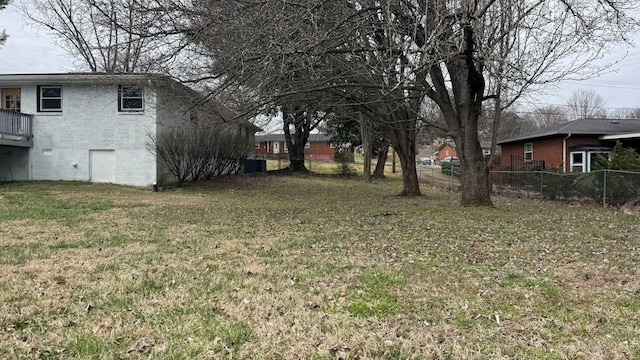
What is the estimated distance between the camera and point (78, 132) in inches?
767

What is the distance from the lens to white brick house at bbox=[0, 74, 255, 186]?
19.0 m

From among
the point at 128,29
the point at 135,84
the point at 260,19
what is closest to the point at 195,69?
the point at 128,29

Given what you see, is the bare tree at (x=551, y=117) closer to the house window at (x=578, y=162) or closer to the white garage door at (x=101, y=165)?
the house window at (x=578, y=162)

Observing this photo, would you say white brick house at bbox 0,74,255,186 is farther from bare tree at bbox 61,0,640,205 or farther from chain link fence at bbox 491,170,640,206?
chain link fence at bbox 491,170,640,206

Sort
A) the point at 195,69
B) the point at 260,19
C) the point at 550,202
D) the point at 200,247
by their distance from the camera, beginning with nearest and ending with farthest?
the point at 200,247 → the point at 260,19 → the point at 195,69 → the point at 550,202

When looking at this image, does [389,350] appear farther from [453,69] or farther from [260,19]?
[453,69]

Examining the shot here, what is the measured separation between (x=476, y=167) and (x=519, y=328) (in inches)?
339

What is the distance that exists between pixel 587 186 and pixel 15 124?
69.7 feet

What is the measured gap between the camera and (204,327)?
11.6ft

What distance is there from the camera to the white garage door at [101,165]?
19.5 metres

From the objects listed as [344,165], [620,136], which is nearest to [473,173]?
[620,136]

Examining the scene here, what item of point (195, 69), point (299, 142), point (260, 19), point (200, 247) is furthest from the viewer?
point (299, 142)

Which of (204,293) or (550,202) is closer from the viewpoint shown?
(204,293)

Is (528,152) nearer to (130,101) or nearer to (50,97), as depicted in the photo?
(130,101)
